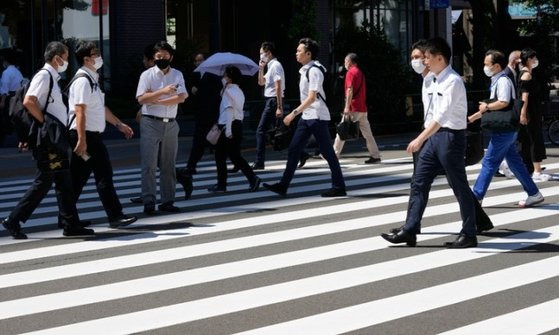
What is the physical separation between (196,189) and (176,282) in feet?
25.6

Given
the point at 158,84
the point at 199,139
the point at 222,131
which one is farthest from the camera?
the point at 199,139

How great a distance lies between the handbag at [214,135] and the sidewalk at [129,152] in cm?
572

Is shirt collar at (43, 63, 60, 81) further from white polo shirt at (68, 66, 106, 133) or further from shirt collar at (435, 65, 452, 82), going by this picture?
shirt collar at (435, 65, 452, 82)

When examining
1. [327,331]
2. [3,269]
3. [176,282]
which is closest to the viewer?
[327,331]

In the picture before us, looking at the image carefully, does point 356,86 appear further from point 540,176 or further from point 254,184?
point 254,184

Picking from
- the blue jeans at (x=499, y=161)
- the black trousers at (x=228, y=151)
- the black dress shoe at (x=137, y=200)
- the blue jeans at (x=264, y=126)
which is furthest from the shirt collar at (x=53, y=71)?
the blue jeans at (x=264, y=126)

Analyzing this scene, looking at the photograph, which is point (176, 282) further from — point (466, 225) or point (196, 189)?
point (196, 189)

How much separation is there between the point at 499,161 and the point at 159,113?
3753mm

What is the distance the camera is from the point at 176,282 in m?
9.80

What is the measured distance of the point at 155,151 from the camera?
14.0 m

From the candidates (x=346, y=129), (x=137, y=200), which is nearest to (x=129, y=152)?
(x=346, y=129)

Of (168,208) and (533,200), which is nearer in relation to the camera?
(533,200)

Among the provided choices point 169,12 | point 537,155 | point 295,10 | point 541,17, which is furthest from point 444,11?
point 537,155

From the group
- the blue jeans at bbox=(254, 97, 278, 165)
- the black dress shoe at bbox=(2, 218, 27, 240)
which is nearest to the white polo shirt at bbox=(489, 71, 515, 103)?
the black dress shoe at bbox=(2, 218, 27, 240)
